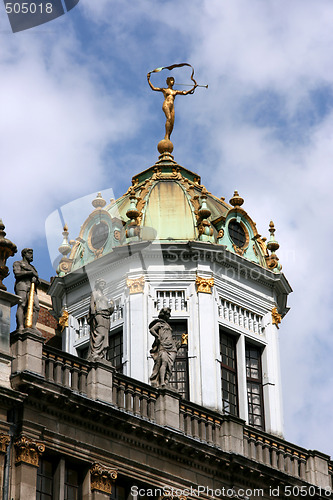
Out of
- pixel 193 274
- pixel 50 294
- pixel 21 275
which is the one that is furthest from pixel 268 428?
pixel 21 275

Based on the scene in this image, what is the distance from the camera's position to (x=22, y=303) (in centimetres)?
3812

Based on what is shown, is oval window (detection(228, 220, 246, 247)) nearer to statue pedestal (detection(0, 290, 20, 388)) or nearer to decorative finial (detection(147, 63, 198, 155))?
decorative finial (detection(147, 63, 198, 155))

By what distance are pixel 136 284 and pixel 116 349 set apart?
2.38m

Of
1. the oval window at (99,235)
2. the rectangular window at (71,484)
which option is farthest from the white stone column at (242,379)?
the rectangular window at (71,484)

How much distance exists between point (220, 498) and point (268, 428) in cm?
828

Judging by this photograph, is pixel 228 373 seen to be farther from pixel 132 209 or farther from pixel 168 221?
pixel 132 209

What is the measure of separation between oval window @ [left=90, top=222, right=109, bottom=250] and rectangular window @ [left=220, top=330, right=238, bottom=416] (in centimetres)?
551

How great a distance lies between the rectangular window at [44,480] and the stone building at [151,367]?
0.04 metres

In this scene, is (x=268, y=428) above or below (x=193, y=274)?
below

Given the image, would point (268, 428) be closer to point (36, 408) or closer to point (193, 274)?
point (193, 274)

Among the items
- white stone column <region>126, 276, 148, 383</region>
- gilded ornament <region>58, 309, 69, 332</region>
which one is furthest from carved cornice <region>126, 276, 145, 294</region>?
gilded ornament <region>58, 309, 69, 332</region>

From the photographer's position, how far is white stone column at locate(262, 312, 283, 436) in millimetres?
48644

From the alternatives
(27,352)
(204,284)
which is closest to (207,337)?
(204,284)

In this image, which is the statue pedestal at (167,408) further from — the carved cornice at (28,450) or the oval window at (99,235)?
the oval window at (99,235)
